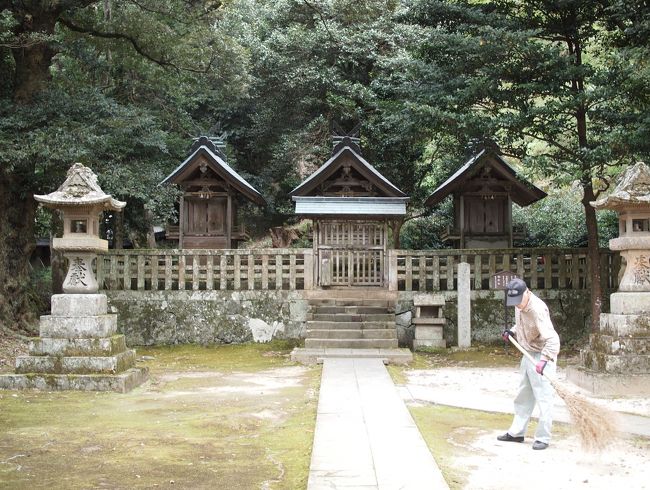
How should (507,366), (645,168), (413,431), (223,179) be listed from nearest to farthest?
1. (413,431)
2. (645,168)
3. (507,366)
4. (223,179)

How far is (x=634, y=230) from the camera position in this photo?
35.3 ft

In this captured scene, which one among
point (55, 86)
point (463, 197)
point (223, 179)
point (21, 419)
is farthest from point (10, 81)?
point (463, 197)

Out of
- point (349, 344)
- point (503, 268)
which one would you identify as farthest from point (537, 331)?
point (503, 268)

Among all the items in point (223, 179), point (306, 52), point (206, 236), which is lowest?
point (206, 236)

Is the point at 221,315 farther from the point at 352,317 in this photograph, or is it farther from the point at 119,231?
the point at 119,231

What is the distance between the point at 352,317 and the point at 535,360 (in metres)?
9.33

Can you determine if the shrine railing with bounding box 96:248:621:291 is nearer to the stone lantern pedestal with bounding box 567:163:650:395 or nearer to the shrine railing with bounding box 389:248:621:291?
the shrine railing with bounding box 389:248:621:291

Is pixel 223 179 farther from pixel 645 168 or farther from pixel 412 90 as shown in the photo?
pixel 645 168

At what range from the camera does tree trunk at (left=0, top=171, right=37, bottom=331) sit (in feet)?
50.9

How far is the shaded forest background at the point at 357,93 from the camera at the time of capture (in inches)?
521

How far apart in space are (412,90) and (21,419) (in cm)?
1128

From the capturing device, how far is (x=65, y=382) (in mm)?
10125

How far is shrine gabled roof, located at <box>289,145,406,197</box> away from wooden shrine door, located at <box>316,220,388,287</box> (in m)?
1.16

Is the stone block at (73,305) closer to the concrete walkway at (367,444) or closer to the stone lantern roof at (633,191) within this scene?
the concrete walkway at (367,444)
